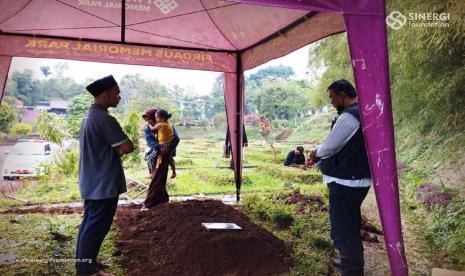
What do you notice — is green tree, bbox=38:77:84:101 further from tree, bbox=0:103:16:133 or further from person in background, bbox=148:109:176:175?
person in background, bbox=148:109:176:175

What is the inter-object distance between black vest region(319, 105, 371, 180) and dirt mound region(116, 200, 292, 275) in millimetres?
1130

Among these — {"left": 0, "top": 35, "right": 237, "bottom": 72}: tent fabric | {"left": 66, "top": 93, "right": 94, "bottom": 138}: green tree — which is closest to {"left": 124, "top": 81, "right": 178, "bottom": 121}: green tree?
{"left": 66, "top": 93, "right": 94, "bottom": 138}: green tree

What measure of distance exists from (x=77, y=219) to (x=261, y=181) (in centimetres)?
445

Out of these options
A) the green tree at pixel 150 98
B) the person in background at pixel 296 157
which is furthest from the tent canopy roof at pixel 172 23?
the person in background at pixel 296 157

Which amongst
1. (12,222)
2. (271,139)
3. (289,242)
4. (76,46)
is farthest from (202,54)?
(271,139)

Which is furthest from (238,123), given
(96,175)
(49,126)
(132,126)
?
(49,126)

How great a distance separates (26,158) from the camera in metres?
6.57

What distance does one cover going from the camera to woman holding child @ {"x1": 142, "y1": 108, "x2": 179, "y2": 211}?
215 inches

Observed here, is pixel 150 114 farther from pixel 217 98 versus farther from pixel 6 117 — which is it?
pixel 217 98

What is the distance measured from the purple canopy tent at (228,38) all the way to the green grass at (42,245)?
5.81 ft

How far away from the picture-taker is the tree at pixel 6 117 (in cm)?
A: 645

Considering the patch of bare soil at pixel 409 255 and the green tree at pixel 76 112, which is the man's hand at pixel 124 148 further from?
the green tree at pixel 76 112

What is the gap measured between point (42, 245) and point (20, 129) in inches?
136

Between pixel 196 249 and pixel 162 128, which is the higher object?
pixel 162 128
